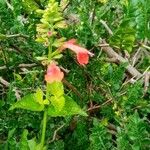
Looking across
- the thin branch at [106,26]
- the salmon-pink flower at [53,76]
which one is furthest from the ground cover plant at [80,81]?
the salmon-pink flower at [53,76]

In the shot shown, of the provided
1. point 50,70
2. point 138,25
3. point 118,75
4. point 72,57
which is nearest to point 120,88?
point 118,75

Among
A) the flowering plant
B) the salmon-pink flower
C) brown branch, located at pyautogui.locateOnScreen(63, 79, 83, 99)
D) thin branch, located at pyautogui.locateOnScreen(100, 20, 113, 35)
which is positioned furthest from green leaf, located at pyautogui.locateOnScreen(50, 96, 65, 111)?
thin branch, located at pyautogui.locateOnScreen(100, 20, 113, 35)

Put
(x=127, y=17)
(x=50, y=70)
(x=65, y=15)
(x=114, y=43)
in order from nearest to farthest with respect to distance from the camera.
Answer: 1. (x=50, y=70)
2. (x=127, y=17)
3. (x=114, y=43)
4. (x=65, y=15)

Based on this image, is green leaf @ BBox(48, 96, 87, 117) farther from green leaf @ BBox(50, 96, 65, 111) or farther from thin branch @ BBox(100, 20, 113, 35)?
thin branch @ BBox(100, 20, 113, 35)

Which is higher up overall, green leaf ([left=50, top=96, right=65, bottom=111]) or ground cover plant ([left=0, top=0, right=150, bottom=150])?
ground cover plant ([left=0, top=0, right=150, bottom=150])

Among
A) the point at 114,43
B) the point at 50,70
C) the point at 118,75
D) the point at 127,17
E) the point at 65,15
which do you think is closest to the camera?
the point at 50,70

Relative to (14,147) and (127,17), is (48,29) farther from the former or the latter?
(14,147)

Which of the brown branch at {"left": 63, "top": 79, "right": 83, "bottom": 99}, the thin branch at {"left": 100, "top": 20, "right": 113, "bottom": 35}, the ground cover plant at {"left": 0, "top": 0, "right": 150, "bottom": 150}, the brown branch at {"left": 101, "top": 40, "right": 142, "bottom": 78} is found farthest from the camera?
the brown branch at {"left": 101, "top": 40, "right": 142, "bottom": 78}

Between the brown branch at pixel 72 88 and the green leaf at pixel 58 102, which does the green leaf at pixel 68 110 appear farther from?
the brown branch at pixel 72 88

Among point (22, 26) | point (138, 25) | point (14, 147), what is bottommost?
point (14, 147)
